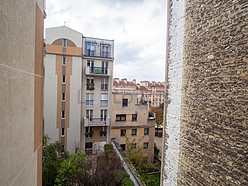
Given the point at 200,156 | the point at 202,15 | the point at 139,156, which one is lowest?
the point at 139,156

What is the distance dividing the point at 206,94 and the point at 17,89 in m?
3.90

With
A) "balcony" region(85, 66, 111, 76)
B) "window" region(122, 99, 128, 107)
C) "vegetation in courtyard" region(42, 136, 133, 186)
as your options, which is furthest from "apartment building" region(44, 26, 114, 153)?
"vegetation in courtyard" region(42, 136, 133, 186)

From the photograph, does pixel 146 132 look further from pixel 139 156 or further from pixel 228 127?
pixel 228 127

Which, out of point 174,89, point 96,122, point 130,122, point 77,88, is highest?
point 77,88

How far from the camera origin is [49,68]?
11.7m

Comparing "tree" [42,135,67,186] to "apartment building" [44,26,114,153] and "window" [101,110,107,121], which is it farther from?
"window" [101,110,107,121]

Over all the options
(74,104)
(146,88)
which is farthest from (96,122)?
(146,88)

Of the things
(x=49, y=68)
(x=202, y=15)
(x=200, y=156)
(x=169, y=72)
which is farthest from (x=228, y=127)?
(x=49, y=68)

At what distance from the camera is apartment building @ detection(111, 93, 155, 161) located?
13375mm

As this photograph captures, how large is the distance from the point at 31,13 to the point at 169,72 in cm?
405

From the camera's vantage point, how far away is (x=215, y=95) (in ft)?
9.89

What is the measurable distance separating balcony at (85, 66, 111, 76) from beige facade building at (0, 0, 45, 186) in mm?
9687

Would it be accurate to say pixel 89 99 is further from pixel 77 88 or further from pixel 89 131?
pixel 89 131

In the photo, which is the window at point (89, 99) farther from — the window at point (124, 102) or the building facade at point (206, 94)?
the building facade at point (206, 94)
